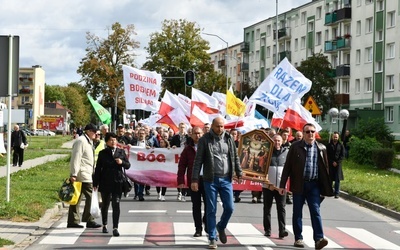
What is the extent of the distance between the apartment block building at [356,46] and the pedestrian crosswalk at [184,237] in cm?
5407

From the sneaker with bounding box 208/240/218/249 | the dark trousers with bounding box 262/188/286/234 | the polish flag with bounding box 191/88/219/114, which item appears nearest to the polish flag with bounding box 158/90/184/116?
the polish flag with bounding box 191/88/219/114

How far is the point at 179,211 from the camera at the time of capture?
18.3m

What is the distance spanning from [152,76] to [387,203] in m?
10.1

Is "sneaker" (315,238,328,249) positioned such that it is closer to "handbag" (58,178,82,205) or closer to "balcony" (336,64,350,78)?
"handbag" (58,178,82,205)

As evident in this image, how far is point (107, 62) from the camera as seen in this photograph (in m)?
76.9

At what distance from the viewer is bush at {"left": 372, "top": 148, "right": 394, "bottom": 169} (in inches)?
1391

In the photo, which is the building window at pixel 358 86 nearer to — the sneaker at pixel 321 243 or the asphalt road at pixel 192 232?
the asphalt road at pixel 192 232

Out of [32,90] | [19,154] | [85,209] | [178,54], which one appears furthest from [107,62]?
[32,90]

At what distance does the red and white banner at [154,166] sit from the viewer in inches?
860

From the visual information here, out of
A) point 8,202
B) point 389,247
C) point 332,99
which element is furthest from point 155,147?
point 332,99

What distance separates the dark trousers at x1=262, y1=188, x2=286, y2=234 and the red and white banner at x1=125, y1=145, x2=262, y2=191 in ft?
24.9

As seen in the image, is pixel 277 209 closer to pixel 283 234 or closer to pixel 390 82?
pixel 283 234

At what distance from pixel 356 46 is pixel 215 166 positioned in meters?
66.8

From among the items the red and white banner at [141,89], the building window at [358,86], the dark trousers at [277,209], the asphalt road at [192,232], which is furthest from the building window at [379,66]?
the dark trousers at [277,209]
